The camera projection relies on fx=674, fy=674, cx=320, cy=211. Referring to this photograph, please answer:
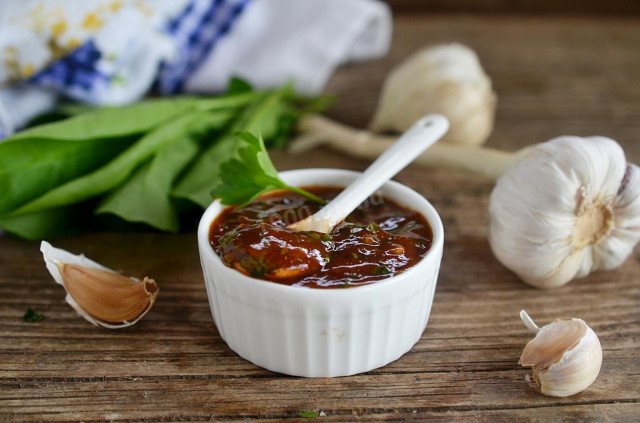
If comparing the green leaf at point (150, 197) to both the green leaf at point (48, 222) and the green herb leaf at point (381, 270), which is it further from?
the green herb leaf at point (381, 270)

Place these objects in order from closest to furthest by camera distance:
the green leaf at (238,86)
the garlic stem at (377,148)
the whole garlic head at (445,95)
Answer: the garlic stem at (377,148) → the whole garlic head at (445,95) → the green leaf at (238,86)

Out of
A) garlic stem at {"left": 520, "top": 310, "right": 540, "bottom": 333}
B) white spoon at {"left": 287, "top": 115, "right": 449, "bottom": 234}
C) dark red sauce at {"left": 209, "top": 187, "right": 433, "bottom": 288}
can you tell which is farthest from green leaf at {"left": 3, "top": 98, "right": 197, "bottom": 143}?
garlic stem at {"left": 520, "top": 310, "right": 540, "bottom": 333}

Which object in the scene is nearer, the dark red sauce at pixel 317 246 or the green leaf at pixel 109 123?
the dark red sauce at pixel 317 246

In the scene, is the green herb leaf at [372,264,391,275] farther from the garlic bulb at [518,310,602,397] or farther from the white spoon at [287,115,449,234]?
the garlic bulb at [518,310,602,397]

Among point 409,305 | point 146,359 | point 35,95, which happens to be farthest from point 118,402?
point 35,95

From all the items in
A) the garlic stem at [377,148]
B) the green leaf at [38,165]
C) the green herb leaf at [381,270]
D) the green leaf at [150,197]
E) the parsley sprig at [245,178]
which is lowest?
the garlic stem at [377,148]

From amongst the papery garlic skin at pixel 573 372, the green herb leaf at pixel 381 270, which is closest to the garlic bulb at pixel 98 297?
the green herb leaf at pixel 381 270
